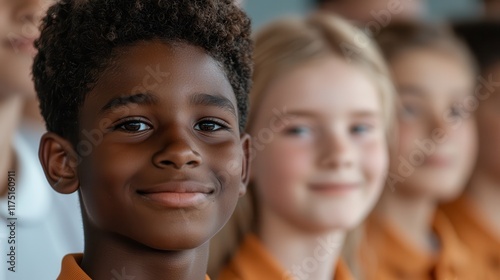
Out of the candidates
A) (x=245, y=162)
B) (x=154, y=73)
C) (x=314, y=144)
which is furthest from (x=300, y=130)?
(x=154, y=73)

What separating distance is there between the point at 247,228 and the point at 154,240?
41 centimetres

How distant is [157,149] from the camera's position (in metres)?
0.60

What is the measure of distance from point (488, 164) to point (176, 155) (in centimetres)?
85

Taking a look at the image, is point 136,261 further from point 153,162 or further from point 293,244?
point 293,244

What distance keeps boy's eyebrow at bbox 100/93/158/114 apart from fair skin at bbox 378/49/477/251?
0.63 meters

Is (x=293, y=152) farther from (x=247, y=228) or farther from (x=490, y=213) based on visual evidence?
(x=490, y=213)

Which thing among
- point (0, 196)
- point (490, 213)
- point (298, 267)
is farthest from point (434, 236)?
point (0, 196)

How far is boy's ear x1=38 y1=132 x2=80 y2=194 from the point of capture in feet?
2.09

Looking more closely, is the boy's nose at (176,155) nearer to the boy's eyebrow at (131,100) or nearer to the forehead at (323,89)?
the boy's eyebrow at (131,100)

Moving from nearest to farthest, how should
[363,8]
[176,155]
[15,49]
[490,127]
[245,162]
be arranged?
[176,155] < [245,162] < [15,49] < [490,127] < [363,8]

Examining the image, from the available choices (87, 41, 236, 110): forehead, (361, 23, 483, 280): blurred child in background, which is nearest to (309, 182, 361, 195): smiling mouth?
(361, 23, 483, 280): blurred child in background

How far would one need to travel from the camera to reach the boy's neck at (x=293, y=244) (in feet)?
3.17

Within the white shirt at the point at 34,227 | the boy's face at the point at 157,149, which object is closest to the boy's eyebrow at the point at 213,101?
the boy's face at the point at 157,149

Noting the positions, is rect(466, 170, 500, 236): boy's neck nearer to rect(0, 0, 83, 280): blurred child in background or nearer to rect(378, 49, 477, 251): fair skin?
rect(378, 49, 477, 251): fair skin
